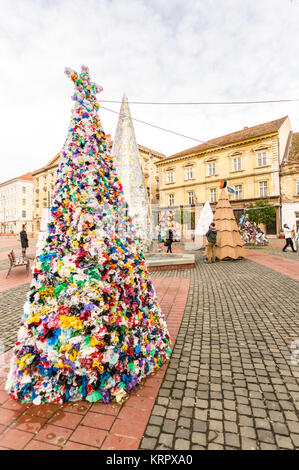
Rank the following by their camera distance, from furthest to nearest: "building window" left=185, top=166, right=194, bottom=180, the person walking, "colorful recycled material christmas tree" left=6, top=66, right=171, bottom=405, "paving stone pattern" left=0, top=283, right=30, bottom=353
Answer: "building window" left=185, top=166, right=194, bottom=180
the person walking
"paving stone pattern" left=0, top=283, right=30, bottom=353
"colorful recycled material christmas tree" left=6, top=66, right=171, bottom=405

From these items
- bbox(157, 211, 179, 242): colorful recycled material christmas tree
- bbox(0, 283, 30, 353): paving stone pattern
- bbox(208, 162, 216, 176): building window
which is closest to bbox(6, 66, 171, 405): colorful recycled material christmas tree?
bbox(0, 283, 30, 353): paving stone pattern

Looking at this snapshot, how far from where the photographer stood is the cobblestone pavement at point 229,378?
190cm

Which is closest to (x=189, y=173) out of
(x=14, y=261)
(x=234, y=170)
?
(x=234, y=170)

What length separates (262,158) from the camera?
26.3 m

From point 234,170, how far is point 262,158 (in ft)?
10.6

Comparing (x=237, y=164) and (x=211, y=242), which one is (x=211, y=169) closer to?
(x=237, y=164)

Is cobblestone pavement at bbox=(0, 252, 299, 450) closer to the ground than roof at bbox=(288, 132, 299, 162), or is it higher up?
closer to the ground

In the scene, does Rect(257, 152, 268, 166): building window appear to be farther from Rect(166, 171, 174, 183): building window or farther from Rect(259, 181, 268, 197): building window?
Rect(166, 171, 174, 183): building window

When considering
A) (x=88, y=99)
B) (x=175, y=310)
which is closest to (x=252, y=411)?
(x=175, y=310)

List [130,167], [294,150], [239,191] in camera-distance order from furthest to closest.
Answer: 1. [239,191]
2. [294,150]
3. [130,167]

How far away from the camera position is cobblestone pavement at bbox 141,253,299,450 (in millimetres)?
1889

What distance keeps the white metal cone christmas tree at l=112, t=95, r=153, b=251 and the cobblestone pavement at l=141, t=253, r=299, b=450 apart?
192 inches

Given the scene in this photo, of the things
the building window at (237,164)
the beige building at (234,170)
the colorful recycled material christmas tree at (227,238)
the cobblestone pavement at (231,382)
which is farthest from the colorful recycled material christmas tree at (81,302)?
the building window at (237,164)

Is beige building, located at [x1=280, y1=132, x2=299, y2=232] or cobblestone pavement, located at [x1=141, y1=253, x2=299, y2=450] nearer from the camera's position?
cobblestone pavement, located at [x1=141, y1=253, x2=299, y2=450]
